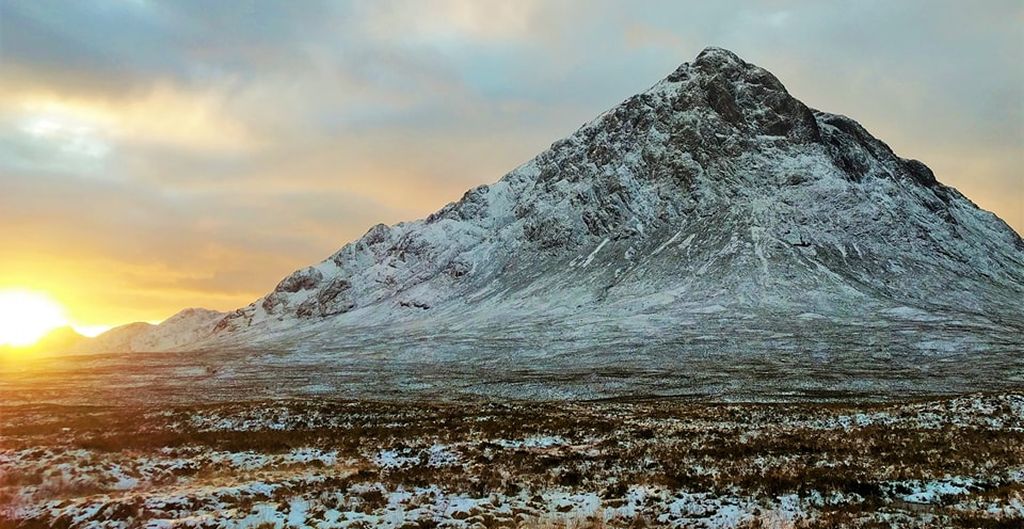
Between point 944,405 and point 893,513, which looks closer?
point 893,513

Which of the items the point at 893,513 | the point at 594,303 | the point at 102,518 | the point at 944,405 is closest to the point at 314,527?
the point at 102,518

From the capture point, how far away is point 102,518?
56.7 ft

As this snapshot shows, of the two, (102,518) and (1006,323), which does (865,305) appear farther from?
(102,518)

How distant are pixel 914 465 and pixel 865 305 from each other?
456 ft

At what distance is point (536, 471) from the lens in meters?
24.0

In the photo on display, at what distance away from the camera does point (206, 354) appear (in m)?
132

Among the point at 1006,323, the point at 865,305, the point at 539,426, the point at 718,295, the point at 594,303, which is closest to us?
the point at 539,426

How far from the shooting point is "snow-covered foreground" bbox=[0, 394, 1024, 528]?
17891 millimetres

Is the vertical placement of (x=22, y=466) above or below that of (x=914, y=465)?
above

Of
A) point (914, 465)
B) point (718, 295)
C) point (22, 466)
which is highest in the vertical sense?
point (718, 295)

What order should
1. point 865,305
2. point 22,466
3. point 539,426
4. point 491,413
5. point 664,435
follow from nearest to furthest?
1. point 22,466
2. point 664,435
3. point 539,426
4. point 491,413
5. point 865,305

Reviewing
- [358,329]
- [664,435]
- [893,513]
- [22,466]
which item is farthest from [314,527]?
[358,329]

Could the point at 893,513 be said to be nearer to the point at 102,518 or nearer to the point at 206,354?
the point at 102,518

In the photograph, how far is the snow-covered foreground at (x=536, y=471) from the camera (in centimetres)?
1789
